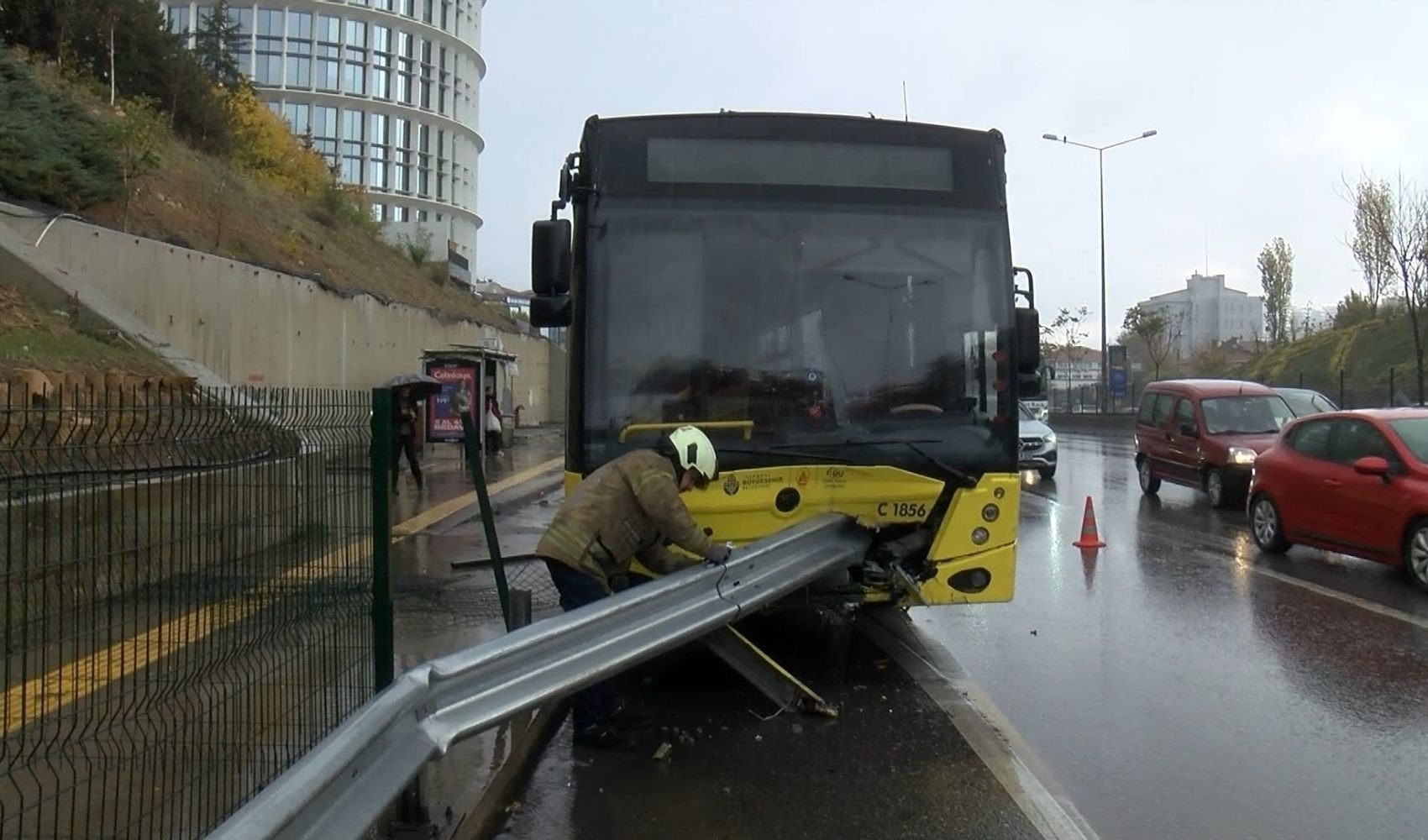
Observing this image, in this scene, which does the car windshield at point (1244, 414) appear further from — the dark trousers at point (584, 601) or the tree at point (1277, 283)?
the tree at point (1277, 283)

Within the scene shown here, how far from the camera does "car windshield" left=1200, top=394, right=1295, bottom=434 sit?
17.6m

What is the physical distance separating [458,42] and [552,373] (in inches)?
1726

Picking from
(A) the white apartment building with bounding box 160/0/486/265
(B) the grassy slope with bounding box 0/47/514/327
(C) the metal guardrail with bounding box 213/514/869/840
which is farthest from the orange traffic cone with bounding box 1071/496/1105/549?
(A) the white apartment building with bounding box 160/0/486/265

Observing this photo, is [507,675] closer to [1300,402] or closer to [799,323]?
[799,323]

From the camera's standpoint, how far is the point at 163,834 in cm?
431

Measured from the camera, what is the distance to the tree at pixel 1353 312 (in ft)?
169

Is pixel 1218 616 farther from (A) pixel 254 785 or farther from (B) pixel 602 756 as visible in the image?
(A) pixel 254 785

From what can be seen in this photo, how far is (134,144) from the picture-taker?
1994cm

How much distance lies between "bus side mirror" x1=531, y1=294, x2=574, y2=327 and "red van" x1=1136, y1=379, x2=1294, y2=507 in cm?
1283

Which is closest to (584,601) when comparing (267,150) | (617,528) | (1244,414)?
(617,528)

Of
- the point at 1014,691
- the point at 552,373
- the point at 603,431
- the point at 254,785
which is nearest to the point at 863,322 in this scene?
the point at 603,431

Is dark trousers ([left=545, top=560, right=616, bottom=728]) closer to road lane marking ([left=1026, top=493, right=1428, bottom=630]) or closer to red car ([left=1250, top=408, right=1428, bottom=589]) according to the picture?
road lane marking ([left=1026, top=493, right=1428, bottom=630])

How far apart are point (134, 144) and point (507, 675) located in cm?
1886

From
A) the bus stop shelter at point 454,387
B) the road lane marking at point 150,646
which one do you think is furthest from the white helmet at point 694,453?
the bus stop shelter at point 454,387
